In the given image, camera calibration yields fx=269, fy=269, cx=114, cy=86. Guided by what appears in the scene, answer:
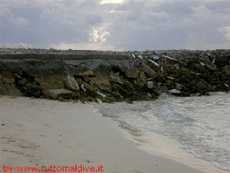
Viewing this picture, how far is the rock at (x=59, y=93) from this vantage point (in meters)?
10.9

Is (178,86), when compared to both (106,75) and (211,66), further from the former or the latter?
(211,66)

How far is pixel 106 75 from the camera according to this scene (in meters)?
13.8

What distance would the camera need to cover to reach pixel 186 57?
60.0 ft

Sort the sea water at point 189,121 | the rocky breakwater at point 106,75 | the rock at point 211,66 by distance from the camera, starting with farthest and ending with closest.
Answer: the rock at point 211,66 → the rocky breakwater at point 106,75 → the sea water at point 189,121

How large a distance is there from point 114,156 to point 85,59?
9.74 meters

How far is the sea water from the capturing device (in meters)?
6.03

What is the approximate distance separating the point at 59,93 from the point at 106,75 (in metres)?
3.44

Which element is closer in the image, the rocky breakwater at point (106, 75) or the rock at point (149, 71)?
the rocky breakwater at point (106, 75)

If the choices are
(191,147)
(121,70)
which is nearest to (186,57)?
(121,70)

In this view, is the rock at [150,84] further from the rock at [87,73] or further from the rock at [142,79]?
the rock at [87,73]

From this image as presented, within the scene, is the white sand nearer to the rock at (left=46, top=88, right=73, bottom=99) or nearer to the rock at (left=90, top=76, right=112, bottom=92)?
the rock at (left=46, top=88, right=73, bottom=99)

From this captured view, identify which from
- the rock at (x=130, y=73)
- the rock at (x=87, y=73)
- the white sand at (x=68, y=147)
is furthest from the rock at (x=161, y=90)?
the white sand at (x=68, y=147)

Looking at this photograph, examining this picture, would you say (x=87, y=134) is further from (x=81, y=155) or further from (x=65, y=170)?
(x=65, y=170)

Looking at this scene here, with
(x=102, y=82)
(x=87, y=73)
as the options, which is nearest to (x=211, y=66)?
(x=102, y=82)
